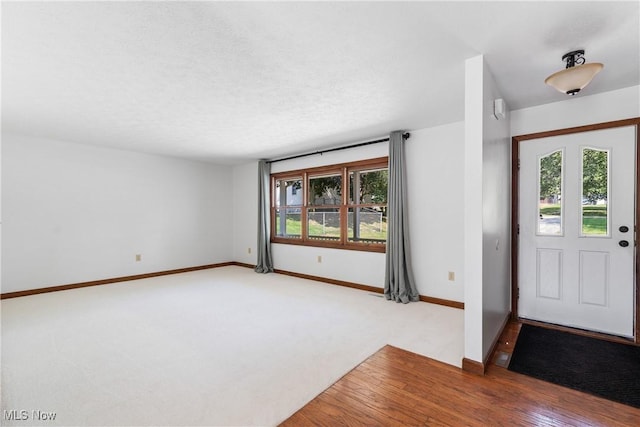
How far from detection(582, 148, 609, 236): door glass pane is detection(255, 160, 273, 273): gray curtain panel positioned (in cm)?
491

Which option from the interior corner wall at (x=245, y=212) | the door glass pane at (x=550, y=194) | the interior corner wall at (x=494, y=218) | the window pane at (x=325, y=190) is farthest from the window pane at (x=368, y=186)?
the interior corner wall at (x=245, y=212)

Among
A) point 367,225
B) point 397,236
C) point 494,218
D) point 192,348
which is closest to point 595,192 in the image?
point 494,218

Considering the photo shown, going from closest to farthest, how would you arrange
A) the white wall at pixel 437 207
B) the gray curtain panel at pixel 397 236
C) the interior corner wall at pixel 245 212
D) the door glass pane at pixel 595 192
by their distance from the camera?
the door glass pane at pixel 595 192 < the white wall at pixel 437 207 < the gray curtain panel at pixel 397 236 < the interior corner wall at pixel 245 212

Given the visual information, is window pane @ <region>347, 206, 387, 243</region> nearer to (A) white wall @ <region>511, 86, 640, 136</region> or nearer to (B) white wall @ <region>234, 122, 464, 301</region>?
(B) white wall @ <region>234, 122, 464, 301</region>

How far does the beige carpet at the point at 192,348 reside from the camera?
183cm

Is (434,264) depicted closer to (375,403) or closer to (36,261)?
(375,403)

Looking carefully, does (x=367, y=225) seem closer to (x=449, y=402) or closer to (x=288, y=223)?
(x=288, y=223)

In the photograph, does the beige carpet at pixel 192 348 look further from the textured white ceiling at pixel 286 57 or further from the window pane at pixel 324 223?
the textured white ceiling at pixel 286 57

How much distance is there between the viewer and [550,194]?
3.18 m

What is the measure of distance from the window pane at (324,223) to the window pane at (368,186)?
1.53 ft

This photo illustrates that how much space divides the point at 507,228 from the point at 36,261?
6.46m

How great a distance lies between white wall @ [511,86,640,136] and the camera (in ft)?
9.03

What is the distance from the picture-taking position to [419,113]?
3428mm

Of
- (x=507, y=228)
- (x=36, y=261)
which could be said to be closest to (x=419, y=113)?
(x=507, y=228)
